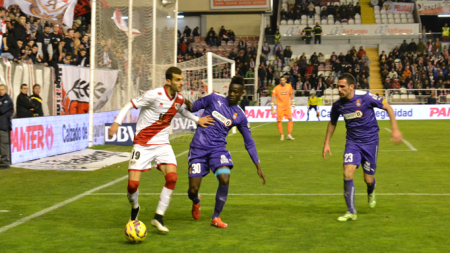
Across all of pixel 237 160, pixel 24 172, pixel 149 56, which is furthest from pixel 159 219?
pixel 149 56

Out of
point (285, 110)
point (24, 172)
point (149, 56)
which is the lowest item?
point (24, 172)

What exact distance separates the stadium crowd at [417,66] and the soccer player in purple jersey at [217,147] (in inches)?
1174

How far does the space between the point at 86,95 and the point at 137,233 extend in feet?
44.2

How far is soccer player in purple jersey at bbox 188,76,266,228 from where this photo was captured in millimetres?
6590

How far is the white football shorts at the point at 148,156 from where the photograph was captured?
20.6 ft

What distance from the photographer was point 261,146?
17281 mm

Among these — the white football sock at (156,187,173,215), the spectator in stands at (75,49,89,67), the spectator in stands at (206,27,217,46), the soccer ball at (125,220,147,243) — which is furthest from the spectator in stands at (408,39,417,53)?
the soccer ball at (125,220,147,243)

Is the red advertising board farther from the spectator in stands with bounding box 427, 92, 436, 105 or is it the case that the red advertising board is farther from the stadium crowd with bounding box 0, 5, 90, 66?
the stadium crowd with bounding box 0, 5, 90, 66

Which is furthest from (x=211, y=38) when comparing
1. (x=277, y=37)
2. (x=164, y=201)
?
(x=164, y=201)

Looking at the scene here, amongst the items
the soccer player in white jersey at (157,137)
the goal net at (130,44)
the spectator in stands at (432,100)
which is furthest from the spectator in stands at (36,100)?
the spectator in stands at (432,100)

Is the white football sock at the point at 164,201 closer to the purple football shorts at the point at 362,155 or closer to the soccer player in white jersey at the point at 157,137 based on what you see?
the soccer player in white jersey at the point at 157,137

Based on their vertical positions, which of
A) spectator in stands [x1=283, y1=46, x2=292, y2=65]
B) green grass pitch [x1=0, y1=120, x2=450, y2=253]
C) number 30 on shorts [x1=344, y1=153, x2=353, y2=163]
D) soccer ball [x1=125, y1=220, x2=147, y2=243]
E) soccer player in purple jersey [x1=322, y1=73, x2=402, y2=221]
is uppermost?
spectator in stands [x1=283, y1=46, x2=292, y2=65]

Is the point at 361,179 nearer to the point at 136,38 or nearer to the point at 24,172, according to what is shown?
the point at 24,172

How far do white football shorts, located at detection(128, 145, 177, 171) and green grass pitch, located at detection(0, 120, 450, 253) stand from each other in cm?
78
